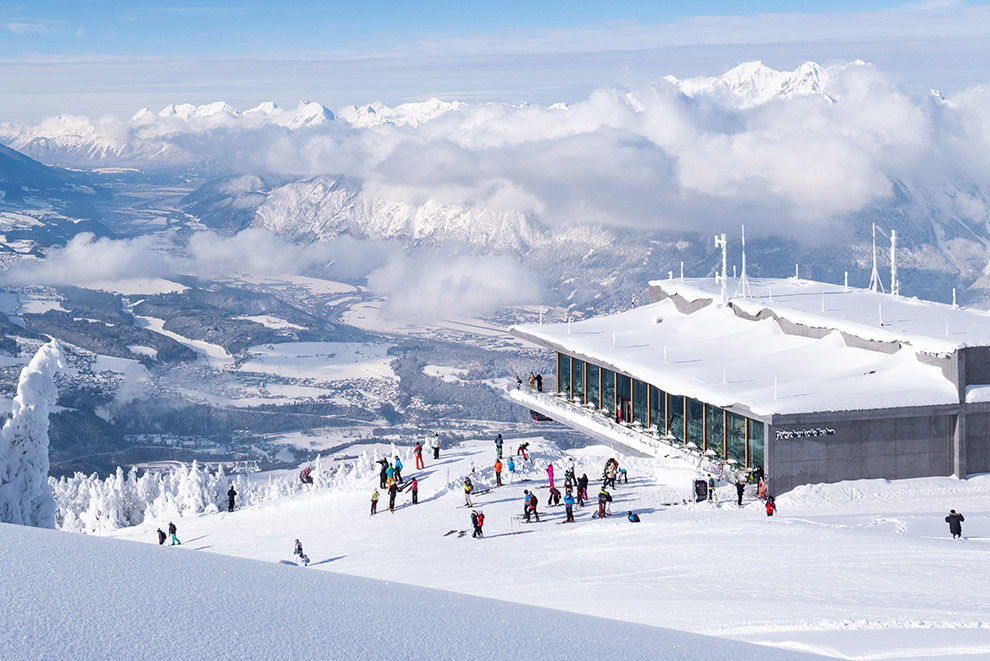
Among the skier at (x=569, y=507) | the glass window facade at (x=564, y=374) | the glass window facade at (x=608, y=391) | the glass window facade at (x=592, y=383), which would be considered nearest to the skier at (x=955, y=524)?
the skier at (x=569, y=507)

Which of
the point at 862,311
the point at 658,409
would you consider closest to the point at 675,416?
the point at 658,409

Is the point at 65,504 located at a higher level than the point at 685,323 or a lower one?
Answer: lower

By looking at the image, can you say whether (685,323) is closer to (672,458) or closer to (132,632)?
(672,458)

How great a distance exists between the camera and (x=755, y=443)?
4006 centimetres

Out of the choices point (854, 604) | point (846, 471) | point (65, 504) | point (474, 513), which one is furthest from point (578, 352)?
point (65, 504)

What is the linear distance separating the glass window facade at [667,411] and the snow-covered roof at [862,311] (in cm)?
833

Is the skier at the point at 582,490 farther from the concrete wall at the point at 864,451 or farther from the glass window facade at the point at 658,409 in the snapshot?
the glass window facade at the point at 658,409

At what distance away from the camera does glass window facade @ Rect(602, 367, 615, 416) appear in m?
54.6

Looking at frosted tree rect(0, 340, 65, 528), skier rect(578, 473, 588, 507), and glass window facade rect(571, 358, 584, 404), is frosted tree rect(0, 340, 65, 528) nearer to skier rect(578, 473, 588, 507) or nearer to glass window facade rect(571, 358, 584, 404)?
skier rect(578, 473, 588, 507)

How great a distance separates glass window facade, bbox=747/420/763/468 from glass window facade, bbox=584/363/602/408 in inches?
638

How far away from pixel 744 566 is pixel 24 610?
20188 mm

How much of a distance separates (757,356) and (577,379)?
12.5 m

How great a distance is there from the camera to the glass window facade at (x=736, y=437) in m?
41.3

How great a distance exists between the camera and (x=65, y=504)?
108000 millimetres
